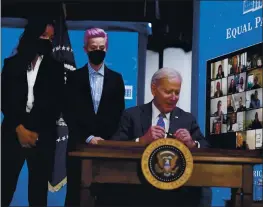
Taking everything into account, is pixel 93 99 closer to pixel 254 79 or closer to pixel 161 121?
pixel 161 121

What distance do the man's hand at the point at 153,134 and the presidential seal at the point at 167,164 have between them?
142 mm

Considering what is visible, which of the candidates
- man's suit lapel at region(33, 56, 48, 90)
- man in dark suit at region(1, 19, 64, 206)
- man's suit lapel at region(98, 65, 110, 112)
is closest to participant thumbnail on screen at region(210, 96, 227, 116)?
man's suit lapel at region(98, 65, 110, 112)

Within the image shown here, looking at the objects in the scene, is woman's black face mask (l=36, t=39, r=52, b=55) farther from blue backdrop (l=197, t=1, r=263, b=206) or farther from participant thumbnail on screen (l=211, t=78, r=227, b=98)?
participant thumbnail on screen (l=211, t=78, r=227, b=98)

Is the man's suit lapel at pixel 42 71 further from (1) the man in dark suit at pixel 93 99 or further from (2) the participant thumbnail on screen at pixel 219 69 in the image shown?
(2) the participant thumbnail on screen at pixel 219 69

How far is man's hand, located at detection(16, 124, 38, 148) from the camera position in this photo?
5.11 m

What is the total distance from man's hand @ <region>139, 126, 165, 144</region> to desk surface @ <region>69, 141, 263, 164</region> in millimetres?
207

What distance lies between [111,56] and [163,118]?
68 cm

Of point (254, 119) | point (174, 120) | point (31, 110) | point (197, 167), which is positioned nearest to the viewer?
point (197, 167)

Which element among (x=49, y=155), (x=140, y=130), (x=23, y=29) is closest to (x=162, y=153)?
(x=140, y=130)

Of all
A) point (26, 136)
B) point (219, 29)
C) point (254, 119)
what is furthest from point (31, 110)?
point (254, 119)

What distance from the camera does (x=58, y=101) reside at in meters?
5.16

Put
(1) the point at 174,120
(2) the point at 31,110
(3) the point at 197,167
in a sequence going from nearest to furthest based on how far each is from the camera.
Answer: (3) the point at 197,167 < (1) the point at 174,120 < (2) the point at 31,110

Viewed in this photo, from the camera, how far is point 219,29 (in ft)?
16.7

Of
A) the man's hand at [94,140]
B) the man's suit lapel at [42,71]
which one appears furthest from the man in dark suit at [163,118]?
the man's suit lapel at [42,71]
